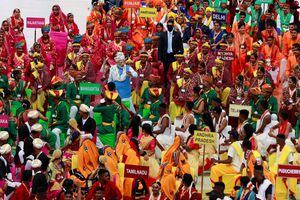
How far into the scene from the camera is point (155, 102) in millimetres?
33719

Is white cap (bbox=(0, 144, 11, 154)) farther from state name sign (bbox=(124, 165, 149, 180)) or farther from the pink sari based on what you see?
the pink sari

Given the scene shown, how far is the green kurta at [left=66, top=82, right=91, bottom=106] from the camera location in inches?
1329

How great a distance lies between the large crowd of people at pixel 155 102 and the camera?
2885cm

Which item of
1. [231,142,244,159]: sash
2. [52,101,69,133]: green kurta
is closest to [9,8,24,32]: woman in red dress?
[52,101,69,133]: green kurta

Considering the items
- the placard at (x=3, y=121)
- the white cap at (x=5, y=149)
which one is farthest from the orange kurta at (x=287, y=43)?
the white cap at (x=5, y=149)

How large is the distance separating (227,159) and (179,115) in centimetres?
345

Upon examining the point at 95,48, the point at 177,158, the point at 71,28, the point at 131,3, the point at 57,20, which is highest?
the point at 131,3

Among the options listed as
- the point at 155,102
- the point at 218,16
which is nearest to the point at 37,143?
the point at 155,102

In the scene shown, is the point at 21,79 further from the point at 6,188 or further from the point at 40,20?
the point at 6,188

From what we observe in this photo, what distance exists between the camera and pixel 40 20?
1553 inches

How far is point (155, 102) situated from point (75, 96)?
1633mm

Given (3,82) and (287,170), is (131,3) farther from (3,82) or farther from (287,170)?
(287,170)

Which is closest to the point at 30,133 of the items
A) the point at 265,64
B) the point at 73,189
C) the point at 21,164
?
the point at 21,164

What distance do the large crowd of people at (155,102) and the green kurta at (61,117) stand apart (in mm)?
26
